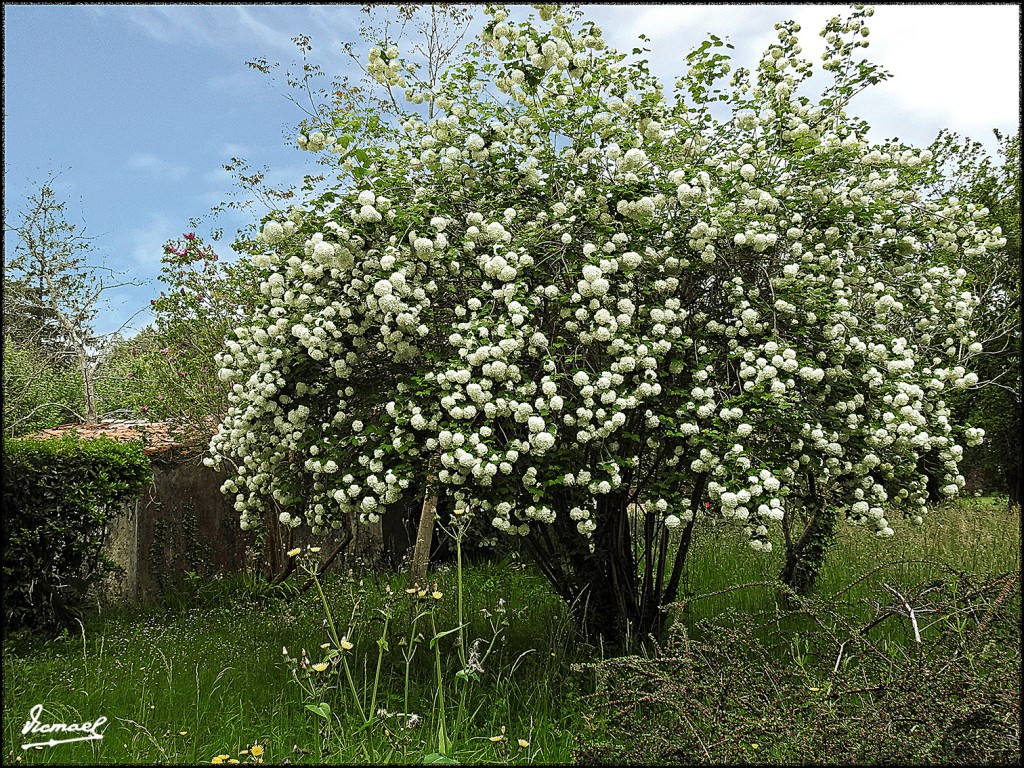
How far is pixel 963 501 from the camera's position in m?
10.9

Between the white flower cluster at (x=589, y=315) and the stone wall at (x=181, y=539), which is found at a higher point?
the white flower cluster at (x=589, y=315)

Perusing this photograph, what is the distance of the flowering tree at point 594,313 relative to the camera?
397 cm

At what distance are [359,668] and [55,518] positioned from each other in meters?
2.96

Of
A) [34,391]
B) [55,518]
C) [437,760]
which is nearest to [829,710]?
[437,760]

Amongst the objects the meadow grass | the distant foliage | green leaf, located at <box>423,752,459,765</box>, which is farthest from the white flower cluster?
the distant foliage

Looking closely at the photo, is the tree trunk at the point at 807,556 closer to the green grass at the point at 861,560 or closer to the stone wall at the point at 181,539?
the green grass at the point at 861,560

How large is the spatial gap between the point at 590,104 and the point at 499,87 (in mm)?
638

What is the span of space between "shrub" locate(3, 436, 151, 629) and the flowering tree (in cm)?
216

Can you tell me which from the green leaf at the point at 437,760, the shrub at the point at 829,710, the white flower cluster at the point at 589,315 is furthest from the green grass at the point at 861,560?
the green leaf at the point at 437,760

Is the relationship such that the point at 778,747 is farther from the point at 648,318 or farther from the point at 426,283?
the point at 426,283

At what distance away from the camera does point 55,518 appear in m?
6.30

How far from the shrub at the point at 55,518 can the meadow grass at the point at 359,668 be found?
0.86 ft

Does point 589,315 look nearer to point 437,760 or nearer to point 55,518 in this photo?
point 437,760

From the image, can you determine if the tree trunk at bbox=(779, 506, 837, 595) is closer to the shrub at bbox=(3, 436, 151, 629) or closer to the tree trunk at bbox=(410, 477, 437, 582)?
the tree trunk at bbox=(410, 477, 437, 582)
